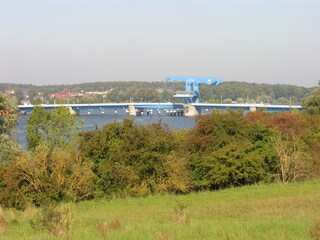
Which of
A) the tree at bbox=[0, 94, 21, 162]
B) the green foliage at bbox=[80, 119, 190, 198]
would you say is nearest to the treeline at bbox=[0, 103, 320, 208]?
the green foliage at bbox=[80, 119, 190, 198]

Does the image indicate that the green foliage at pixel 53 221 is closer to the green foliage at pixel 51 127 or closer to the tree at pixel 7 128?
the tree at pixel 7 128

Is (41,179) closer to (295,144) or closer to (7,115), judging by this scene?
(7,115)

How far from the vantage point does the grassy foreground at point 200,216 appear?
9.43 meters

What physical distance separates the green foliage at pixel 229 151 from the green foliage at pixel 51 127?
10024 millimetres

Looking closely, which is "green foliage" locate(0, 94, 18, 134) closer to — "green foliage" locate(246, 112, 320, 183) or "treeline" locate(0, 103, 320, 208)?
"treeline" locate(0, 103, 320, 208)

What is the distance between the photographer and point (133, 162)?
80.2ft

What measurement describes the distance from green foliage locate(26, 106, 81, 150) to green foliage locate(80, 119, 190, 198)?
9286 mm

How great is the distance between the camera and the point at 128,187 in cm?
2372

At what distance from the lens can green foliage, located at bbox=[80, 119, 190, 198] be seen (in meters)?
23.8

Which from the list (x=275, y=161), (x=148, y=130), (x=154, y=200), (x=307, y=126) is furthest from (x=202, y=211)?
(x=307, y=126)

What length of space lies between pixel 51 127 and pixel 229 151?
13.4m

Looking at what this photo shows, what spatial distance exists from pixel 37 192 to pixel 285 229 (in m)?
13.8

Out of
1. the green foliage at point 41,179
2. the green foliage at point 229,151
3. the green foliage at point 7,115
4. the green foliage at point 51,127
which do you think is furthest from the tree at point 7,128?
the green foliage at point 229,151

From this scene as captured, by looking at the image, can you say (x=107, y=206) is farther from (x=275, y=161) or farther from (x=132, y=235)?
(x=132, y=235)
